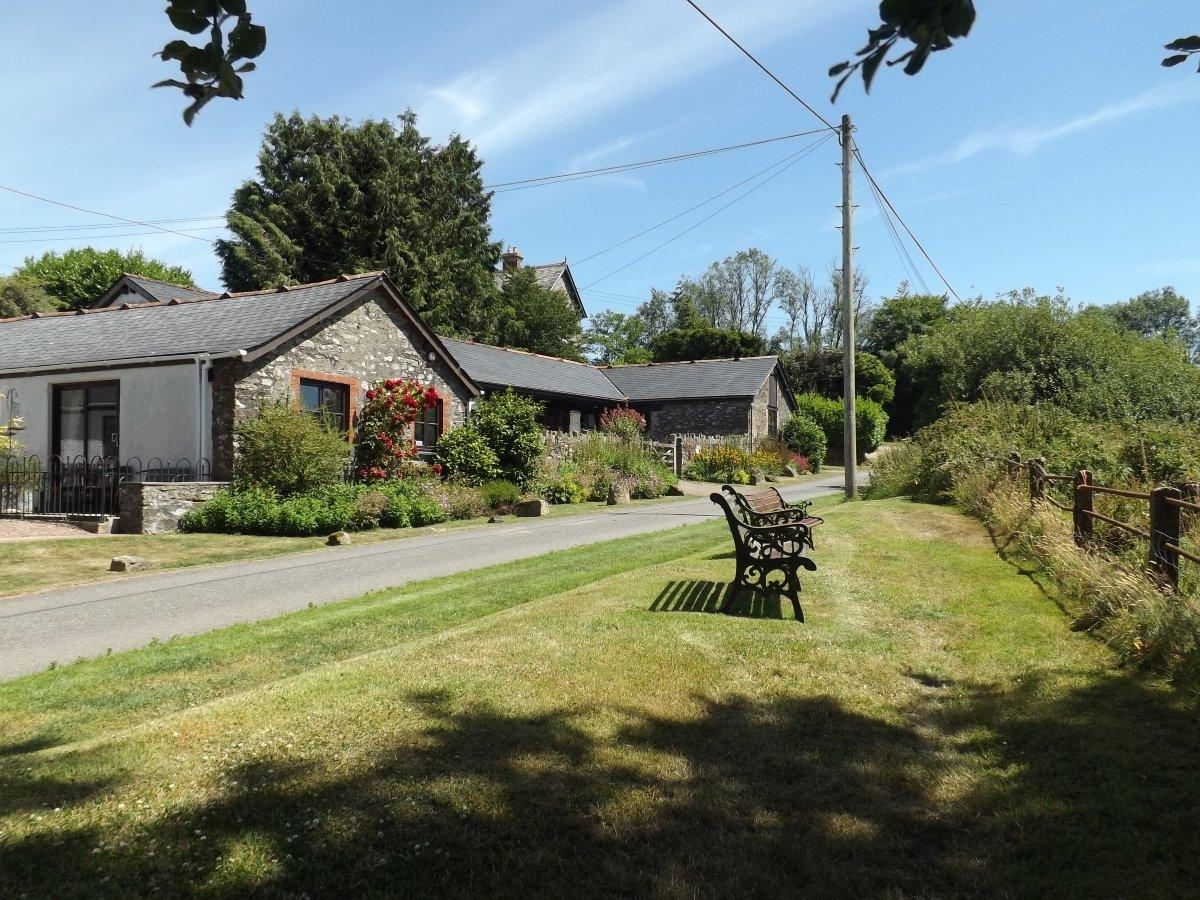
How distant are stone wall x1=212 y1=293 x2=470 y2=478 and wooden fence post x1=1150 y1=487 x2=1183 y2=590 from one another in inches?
589

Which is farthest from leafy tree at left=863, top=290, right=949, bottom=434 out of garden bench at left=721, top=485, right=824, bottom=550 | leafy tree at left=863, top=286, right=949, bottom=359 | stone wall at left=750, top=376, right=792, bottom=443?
garden bench at left=721, top=485, right=824, bottom=550

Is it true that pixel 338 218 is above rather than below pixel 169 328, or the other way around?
above

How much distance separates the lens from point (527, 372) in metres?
32.6

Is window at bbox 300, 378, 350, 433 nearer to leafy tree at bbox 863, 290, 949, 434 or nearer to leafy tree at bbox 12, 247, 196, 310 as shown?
leafy tree at bbox 12, 247, 196, 310

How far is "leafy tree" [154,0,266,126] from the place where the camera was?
255cm

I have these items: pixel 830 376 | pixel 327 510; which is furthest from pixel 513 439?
pixel 830 376

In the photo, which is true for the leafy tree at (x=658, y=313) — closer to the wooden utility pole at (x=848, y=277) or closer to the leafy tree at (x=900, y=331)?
the leafy tree at (x=900, y=331)

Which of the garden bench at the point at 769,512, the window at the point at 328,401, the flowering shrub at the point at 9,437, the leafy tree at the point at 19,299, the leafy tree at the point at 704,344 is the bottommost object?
the garden bench at the point at 769,512

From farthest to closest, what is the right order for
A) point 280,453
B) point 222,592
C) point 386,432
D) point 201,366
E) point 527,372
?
point 527,372 → point 386,432 → point 201,366 → point 280,453 → point 222,592

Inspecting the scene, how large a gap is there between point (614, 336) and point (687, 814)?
67629 mm

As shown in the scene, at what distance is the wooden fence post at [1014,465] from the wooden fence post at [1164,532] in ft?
22.8

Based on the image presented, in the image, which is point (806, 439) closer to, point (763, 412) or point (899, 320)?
point (763, 412)

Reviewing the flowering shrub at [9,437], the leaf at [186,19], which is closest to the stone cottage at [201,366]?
the flowering shrub at [9,437]

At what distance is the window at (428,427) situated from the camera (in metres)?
20.8
